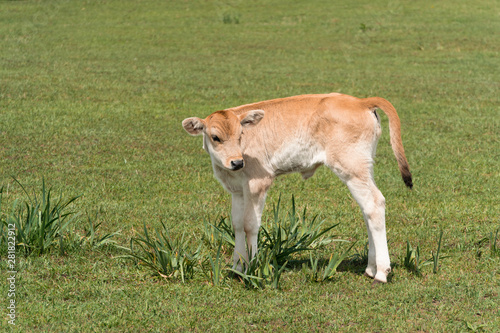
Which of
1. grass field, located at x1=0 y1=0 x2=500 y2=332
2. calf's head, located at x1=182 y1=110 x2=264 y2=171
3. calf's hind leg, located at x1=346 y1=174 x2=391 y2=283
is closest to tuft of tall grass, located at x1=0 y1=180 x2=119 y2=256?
grass field, located at x1=0 y1=0 x2=500 y2=332

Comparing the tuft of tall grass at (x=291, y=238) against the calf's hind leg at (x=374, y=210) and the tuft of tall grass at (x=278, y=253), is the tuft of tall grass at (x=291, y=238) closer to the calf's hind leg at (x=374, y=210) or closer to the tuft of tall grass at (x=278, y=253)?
the tuft of tall grass at (x=278, y=253)

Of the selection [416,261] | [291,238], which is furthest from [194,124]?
[416,261]

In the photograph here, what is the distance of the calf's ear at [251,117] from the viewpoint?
6.22m

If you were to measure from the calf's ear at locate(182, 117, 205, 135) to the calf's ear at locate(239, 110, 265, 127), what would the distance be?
388 millimetres

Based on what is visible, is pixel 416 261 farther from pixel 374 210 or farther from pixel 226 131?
pixel 226 131

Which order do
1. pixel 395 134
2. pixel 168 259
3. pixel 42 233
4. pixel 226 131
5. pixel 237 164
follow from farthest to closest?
pixel 42 233, pixel 168 259, pixel 395 134, pixel 226 131, pixel 237 164

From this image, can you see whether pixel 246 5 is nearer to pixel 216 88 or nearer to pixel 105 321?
pixel 216 88

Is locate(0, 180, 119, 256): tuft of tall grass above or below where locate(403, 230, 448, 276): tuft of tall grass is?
above

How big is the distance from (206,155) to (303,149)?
20.2 ft

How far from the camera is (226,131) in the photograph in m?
6.15

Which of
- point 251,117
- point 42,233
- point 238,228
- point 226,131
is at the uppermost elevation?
point 251,117

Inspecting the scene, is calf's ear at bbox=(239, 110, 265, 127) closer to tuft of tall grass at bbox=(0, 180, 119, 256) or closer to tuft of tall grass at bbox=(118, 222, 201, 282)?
tuft of tall grass at bbox=(118, 222, 201, 282)

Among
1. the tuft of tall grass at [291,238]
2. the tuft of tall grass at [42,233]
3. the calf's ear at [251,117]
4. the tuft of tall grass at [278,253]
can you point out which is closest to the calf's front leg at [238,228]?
the tuft of tall grass at [278,253]

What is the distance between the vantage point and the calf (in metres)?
6.35
